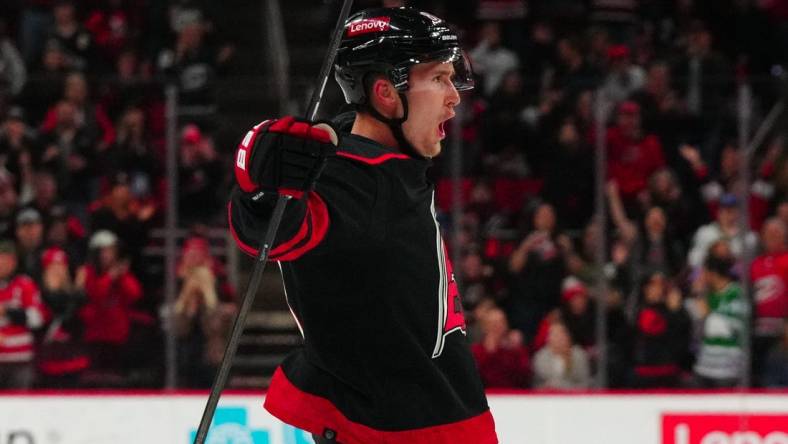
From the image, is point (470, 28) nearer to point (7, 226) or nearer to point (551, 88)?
point (551, 88)

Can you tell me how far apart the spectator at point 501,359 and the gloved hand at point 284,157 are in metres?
4.56

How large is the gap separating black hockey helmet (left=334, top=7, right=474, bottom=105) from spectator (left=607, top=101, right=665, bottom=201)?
463cm

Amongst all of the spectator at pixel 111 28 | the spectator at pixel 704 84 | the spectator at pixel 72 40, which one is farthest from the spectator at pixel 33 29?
the spectator at pixel 704 84

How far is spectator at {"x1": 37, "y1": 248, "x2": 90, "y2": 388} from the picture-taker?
7109 mm

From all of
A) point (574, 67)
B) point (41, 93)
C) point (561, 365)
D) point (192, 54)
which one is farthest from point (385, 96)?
point (192, 54)

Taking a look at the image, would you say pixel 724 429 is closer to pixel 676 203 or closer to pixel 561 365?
pixel 561 365

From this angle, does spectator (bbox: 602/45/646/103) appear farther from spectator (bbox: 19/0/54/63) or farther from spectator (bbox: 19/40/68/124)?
spectator (bbox: 19/0/54/63)

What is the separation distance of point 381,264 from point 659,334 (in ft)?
15.8

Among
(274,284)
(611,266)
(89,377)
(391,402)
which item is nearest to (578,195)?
(611,266)

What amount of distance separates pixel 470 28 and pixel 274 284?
113 inches

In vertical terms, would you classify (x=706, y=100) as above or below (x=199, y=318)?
above

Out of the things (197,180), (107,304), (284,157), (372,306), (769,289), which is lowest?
(107,304)

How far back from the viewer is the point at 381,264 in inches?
101

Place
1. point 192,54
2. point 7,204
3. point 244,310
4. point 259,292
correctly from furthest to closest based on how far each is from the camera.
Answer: point 192,54 < point 259,292 < point 7,204 < point 244,310
